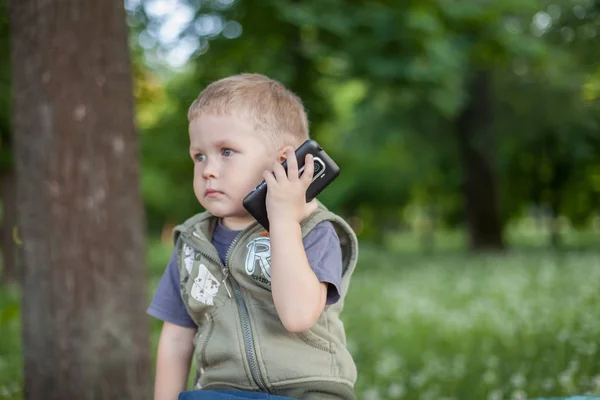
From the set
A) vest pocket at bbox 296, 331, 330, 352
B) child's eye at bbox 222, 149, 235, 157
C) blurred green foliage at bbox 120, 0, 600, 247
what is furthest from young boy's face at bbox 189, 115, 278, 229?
blurred green foliage at bbox 120, 0, 600, 247

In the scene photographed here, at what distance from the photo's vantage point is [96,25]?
3.96 m

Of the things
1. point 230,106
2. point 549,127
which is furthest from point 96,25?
point 549,127

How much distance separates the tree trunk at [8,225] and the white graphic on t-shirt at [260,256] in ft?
44.4

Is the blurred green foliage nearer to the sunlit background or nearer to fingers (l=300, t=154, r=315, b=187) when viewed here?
the sunlit background

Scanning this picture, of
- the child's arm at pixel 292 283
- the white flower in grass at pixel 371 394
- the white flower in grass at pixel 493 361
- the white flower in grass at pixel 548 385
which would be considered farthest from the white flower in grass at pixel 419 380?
the child's arm at pixel 292 283

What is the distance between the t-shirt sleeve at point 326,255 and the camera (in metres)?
2.06

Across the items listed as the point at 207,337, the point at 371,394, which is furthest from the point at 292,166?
the point at 371,394

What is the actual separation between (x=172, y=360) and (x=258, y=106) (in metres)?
0.92

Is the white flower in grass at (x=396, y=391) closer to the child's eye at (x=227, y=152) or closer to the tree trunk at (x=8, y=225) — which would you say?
the child's eye at (x=227, y=152)

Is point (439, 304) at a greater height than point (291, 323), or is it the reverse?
point (291, 323)

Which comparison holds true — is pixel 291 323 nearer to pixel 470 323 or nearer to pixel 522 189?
pixel 470 323

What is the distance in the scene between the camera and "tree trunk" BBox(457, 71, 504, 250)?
57.2 feet

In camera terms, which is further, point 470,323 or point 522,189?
point 522,189

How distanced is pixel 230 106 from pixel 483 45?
423 inches
